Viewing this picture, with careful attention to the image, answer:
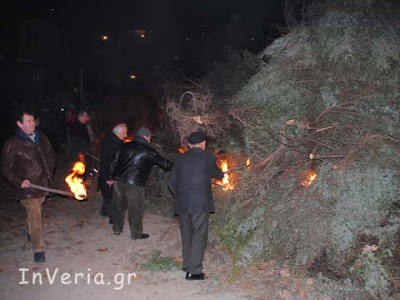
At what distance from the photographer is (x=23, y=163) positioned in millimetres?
5668

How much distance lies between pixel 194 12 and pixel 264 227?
27853 millimetres

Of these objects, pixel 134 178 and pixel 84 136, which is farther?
pixel 84 136

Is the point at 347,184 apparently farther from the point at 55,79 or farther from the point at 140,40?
the point at 140,40

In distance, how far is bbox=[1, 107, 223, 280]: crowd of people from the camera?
5.27 metres

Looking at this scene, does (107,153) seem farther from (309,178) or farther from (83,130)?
(309,178)

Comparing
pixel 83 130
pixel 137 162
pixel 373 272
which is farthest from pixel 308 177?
pixel 83 130

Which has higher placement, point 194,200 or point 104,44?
point 104,44

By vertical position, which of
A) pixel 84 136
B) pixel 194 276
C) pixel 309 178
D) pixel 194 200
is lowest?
pixel 194 276

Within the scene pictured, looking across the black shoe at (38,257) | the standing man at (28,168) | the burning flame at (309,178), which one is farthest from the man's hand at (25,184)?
the burning flame at (309,178)

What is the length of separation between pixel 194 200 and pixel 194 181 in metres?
0.25

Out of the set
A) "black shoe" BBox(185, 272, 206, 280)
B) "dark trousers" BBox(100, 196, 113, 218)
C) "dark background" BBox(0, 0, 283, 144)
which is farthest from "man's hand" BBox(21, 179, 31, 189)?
"dark background" BBox(0, 0, 283, 144)

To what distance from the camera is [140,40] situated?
2938 centimetres

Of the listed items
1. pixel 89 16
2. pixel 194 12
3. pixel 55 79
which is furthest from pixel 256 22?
pixel 55 79

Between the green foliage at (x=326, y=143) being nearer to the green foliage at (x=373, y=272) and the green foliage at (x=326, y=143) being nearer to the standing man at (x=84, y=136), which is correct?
the green foliage at (x=373, y=272)
